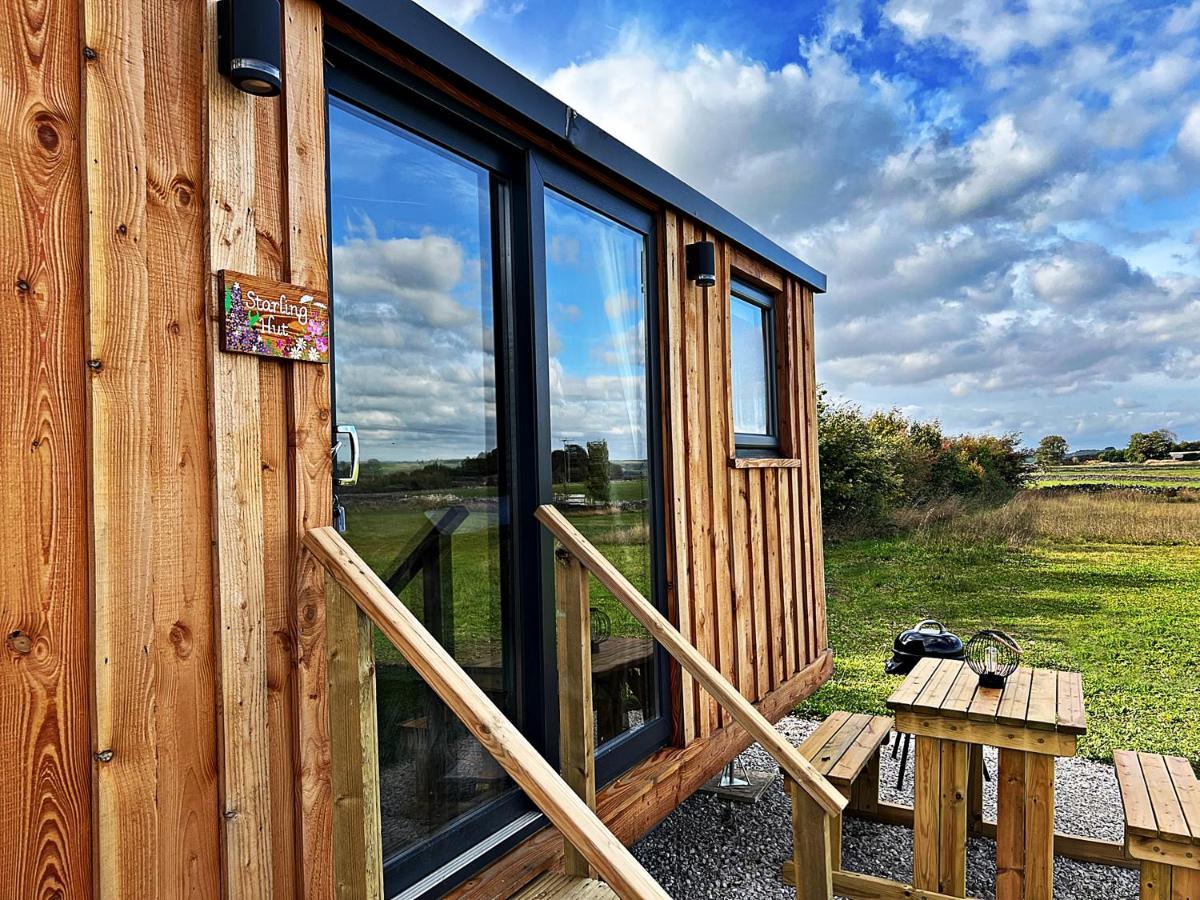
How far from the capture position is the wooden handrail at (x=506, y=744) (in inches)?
53.6

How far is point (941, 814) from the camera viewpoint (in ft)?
9.73

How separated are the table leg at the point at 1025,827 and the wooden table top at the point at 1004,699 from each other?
0.50ft

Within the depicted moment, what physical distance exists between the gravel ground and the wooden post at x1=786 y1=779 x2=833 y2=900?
1136 mm

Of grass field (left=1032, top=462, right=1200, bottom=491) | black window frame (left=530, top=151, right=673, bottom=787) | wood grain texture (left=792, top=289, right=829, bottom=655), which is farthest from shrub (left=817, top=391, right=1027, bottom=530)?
black window frame (left=530, top=151, right=673, bottom=787)

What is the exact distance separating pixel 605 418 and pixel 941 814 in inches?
73.0

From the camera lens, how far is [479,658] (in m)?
2.34

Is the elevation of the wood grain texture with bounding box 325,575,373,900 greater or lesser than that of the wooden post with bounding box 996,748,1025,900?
greater

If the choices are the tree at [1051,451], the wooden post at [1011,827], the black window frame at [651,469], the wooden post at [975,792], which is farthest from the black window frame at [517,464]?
the tree at [1051,451]

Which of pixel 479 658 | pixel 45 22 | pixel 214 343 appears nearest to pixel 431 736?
pixel 479 658

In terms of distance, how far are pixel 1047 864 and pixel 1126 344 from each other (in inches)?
498

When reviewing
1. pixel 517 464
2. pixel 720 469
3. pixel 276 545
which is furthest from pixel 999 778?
pixel 276 545

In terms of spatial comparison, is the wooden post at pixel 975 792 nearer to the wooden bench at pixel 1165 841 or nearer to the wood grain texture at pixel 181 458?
the wooden bench at pixel 1165 841

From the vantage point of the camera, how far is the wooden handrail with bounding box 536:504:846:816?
2.13 m

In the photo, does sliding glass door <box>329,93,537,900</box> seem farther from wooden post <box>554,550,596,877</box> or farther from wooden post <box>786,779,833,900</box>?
wooden post <box>786,779,833,900</box>
